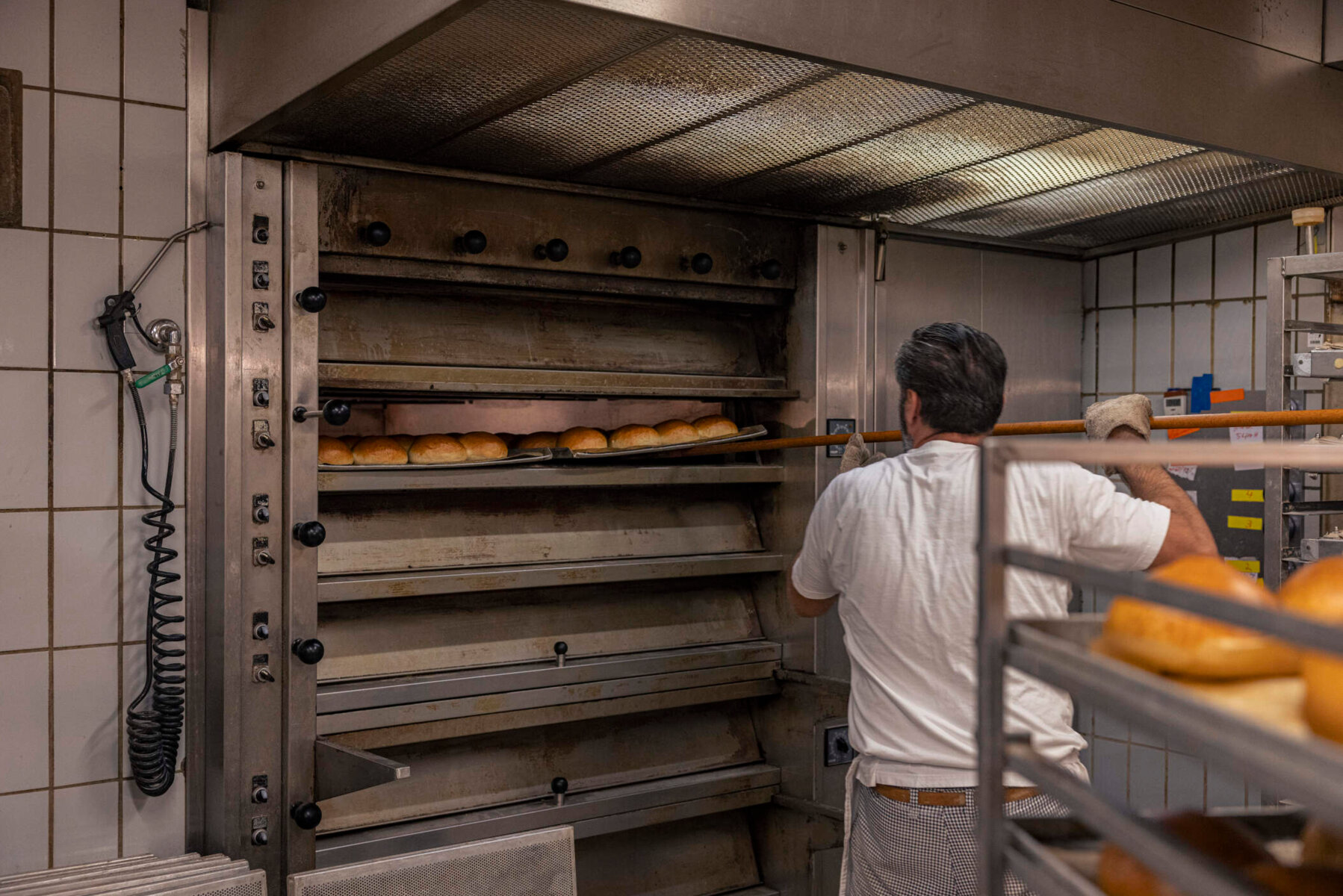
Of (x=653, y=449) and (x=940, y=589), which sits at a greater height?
(x=653, y=449)

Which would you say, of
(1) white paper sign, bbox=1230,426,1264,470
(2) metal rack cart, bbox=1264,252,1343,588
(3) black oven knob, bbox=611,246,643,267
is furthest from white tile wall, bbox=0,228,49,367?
(1) white paper sign, bbox=1230,426,1264,470

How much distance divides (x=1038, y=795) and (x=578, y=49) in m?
1.40

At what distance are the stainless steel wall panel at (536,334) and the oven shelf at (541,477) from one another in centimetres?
29

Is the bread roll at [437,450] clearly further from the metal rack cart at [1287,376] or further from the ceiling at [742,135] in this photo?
the metal rack cart at [1287,376]

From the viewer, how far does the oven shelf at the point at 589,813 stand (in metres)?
2.54

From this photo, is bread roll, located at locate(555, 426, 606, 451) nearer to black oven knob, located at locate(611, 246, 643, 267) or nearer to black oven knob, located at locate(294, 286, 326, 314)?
black oven knob, located at locate(611, 246, 643, 267)

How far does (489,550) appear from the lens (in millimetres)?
2838

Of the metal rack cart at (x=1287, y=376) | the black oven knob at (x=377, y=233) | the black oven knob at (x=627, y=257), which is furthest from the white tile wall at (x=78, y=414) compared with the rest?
the metal rack cart at (x=1287, y=376)

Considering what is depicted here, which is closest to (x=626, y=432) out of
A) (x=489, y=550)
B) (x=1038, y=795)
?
(x=489, y=550)

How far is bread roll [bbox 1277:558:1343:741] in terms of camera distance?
481mm

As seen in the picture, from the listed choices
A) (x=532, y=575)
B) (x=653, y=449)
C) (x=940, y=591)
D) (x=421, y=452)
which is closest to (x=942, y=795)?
(x=940, y=591)

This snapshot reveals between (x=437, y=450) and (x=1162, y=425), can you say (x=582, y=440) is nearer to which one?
(x=437, y=450)

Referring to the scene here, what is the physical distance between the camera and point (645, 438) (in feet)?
9.66

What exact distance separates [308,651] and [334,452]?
48 centimetres
